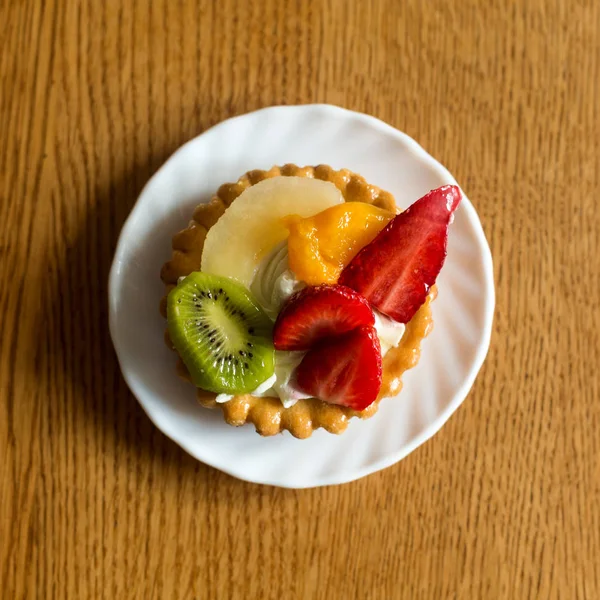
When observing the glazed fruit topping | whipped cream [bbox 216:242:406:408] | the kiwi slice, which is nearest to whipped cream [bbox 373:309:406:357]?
whipped cream [bbox 216:242:406:408]

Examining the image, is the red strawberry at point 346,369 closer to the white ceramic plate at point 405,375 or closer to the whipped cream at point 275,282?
the whipped cream at point 275,282

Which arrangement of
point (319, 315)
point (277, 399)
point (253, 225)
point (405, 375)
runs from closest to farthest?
point (319, 315) < point (253, 225) < point (277, 399) < point (405, 375)

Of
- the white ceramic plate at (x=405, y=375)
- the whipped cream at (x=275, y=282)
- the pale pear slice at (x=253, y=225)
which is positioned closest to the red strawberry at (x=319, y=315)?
the whipped cream at (x=275, y=282)

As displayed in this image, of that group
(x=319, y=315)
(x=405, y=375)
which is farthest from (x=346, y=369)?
(x=405, y=375)

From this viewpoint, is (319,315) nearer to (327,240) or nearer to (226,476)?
(327,240)

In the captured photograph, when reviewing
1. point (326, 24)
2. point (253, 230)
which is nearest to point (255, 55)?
point (326, 24)
